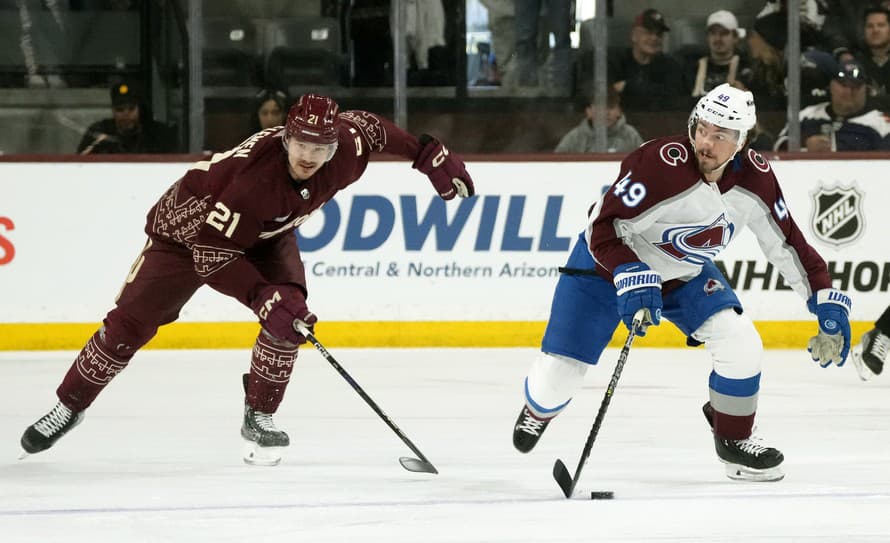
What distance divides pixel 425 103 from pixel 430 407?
2.42 m

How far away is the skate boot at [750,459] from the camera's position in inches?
165

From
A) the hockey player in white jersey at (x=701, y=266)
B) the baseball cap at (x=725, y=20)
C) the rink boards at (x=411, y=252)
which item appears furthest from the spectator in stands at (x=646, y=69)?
the hockey player in white jersey at (x=701, y=266)

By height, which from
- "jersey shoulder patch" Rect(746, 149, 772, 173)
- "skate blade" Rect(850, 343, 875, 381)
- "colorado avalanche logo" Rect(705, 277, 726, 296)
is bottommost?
"skate blade" Rect(850, 343, 875, 381)

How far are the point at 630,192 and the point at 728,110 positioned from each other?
321mm

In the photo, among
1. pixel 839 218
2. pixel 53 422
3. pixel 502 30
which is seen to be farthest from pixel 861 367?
pixel 53 422

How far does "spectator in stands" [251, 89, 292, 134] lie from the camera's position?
7723mm

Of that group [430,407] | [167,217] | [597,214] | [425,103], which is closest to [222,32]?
[425,103]

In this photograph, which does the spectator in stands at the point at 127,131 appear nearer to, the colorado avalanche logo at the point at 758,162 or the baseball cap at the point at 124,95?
the baseball cap at the point at 124,95

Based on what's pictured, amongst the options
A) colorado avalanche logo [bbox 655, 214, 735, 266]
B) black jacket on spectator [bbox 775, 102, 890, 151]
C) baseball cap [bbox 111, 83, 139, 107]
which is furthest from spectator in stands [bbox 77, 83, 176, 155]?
colorado avalanche logo [bbox 655, 214, 735, 266]

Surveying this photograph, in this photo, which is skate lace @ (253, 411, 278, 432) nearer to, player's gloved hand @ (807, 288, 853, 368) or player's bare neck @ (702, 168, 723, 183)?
player's bare neck @ (702, 168, 723, 183)

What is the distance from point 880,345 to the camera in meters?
6.11

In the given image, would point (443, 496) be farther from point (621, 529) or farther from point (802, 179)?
point (802, 179)

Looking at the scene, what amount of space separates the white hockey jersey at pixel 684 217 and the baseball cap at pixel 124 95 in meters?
3.87

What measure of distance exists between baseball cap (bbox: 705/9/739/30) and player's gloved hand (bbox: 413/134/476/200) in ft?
11.3
